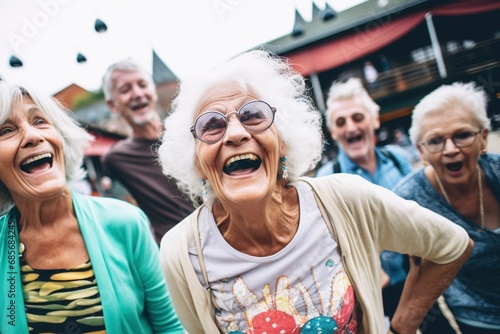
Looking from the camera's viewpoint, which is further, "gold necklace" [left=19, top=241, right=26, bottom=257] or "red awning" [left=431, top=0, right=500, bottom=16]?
"red awning" [left=431, top=0, right=500, bottom=16]

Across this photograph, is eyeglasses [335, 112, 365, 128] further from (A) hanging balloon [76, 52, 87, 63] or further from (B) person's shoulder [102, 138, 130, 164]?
(A) hanging balloon [76, 52, 87, 63]

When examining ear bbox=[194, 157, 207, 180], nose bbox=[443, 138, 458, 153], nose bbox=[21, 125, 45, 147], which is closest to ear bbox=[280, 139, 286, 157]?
ear bbox=[194, 157, 207, 180]

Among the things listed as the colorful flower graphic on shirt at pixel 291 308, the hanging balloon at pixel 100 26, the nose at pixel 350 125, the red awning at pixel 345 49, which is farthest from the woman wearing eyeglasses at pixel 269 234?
the red awning at pixel 345 49

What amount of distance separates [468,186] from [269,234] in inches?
47.5

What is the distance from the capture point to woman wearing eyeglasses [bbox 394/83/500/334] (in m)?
1.64

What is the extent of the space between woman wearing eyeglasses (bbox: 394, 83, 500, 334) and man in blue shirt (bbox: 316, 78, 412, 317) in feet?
2.07

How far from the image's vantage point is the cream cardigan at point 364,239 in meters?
1.31

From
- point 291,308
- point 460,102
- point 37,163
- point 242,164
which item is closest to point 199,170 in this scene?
point 242,164

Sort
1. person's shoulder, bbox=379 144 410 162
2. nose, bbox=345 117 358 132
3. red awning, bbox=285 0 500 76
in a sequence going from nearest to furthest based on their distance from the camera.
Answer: person's shoulder, bbox=379 144 410 162 → nose, bbox=345 117 358 132 → red awning, bbox=285 0 500 76

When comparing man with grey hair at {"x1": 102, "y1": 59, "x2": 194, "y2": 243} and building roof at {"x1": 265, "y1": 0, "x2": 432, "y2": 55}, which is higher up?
building roof at {"x1": 265, "y1": 0, "x2": 432, "y2": 55}

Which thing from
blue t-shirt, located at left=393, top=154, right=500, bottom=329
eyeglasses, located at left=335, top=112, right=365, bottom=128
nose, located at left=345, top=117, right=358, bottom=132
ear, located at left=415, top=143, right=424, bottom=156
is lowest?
blue t-shirt, located at left=393, top=154, right=500, bottom=329

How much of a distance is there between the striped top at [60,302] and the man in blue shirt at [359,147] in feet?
6.06

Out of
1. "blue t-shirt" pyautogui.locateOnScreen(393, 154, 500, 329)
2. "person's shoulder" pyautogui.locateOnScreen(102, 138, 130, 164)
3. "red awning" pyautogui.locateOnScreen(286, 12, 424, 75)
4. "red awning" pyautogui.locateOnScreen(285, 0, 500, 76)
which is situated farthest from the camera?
"red awning" pyautogui.locateOnScreen(286, 12, 424, 75)

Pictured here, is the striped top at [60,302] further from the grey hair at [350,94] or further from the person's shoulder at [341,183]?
the grey hair at [350,94]
